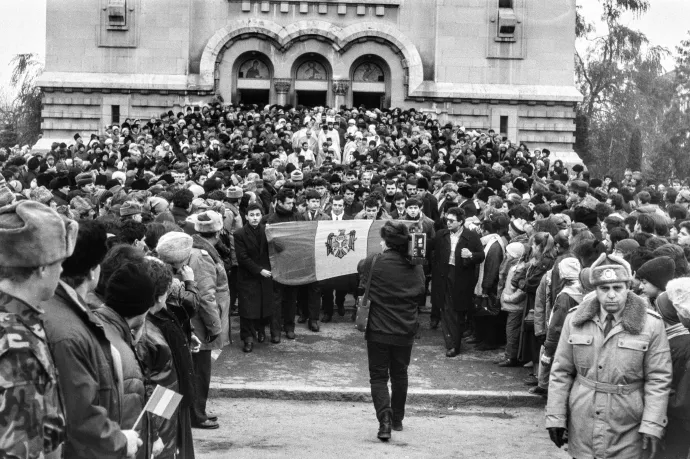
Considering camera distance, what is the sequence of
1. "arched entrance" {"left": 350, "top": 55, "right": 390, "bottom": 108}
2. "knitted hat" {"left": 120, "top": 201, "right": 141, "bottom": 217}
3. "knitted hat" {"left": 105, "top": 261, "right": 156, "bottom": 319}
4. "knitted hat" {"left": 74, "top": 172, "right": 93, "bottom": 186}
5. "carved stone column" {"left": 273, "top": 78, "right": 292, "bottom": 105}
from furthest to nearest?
"arched entrance" {"left": 350, "top": 55, "right": 390, "bottom": 108} < "carved stone column" {"left": 273, "top": 78, "right": 292, "bottom": 105} < "knitted hat" {"left": 74, "top": 172, "right": 93, "bottom": 186} < "knitted hat" {"left": 120, "top": 201, "right": 141, "bottom": 217} < "knitted hat" {"left": 105, "top": 261, "right": 156, "bottom": 319}

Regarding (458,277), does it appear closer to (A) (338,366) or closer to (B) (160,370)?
(A) (338,366)

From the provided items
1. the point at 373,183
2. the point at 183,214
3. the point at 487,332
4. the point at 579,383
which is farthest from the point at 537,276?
the point at 373,183

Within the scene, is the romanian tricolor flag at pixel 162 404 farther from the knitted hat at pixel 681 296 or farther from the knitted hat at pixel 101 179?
the knitted hat at pixel 101 179

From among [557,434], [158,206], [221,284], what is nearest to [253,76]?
[158,206]

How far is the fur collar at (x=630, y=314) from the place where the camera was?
20.9ft

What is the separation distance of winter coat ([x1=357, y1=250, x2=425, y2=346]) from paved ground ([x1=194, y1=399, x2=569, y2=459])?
90 centimetres

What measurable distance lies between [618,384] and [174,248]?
3106 millimetres

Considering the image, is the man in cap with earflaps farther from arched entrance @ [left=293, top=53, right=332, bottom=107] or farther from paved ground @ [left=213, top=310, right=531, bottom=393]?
arched entrance @ [left=293, top=53, right=332, bottom=107]

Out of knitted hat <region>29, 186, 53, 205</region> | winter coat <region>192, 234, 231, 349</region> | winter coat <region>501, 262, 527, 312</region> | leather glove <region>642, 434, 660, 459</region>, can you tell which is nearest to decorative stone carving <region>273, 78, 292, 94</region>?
knitted hat <region>29, 186, 53, 205</region>

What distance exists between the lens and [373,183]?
58.8 ft

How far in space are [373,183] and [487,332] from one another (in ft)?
16.8

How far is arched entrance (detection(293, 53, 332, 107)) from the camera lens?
3778 cm

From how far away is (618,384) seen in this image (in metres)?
6.41

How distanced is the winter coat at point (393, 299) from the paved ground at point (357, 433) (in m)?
0.90
